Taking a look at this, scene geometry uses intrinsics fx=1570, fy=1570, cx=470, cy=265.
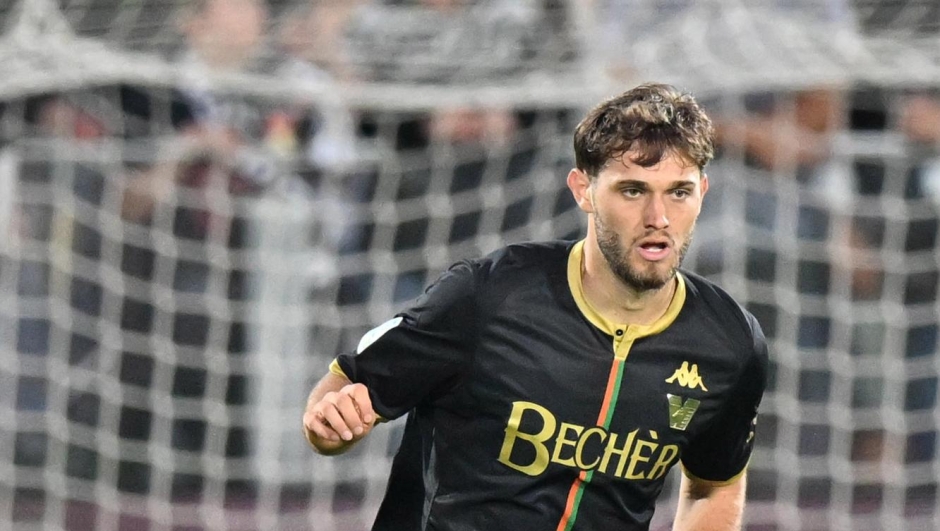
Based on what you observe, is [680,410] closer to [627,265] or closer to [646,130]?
[627,265]

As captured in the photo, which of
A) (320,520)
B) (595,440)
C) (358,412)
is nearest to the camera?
(358,412)

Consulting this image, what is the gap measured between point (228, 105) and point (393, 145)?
23.6 inches

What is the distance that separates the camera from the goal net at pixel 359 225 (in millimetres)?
5293

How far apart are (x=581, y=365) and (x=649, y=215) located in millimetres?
307

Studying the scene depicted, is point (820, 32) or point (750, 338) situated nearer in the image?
point (750, 338)

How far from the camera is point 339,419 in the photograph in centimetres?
242

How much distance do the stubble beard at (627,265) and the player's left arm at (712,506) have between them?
444 mm

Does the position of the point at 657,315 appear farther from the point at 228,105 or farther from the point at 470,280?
the point at 228,105

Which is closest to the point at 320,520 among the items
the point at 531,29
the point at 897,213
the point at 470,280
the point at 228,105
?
the point at 228,105

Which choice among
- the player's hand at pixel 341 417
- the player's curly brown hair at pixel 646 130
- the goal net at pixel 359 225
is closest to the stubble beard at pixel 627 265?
the player's curly brown hair at pixel 646 130

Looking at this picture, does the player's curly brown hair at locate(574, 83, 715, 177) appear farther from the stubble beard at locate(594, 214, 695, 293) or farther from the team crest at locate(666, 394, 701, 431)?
the team crest at locate(666, 394, 701, 431)

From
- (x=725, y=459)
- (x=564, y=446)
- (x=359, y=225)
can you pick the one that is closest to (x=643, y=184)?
(x=564, y=446)

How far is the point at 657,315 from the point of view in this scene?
2719 mm

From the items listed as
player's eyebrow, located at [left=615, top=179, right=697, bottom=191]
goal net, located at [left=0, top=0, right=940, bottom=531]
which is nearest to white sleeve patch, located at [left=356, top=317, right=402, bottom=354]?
player's eyebrow, located at [left=615, top=179, right=697, bottom=191]
